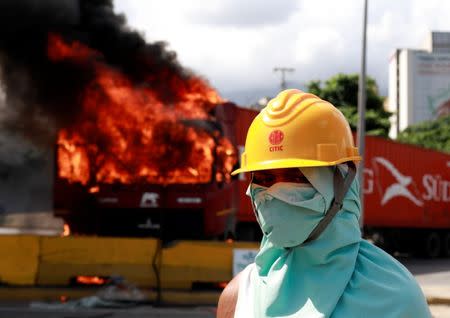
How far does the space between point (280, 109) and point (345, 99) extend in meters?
48.4

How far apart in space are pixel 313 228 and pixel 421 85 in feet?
422

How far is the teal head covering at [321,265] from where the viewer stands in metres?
1.61

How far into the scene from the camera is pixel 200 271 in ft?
37.5

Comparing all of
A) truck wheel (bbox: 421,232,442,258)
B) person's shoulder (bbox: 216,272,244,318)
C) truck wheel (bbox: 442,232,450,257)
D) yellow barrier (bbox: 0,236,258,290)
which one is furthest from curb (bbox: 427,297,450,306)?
truck wheel (bbox: 442,232,450,257)

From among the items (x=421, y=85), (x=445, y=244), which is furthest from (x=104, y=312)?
(x=421, y=85)

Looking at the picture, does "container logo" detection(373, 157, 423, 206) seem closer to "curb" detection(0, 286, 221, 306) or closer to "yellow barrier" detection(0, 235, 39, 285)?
"curb" detection(0, 286, 221, 306)

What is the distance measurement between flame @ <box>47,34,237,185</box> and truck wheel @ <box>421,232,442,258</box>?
591 inches

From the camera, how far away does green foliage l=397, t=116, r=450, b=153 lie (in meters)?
58.3

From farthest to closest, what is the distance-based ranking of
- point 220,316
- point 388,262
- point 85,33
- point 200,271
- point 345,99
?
point 345,99 < point 85,33 < point 200,271 < point 220,316 < point 388,262

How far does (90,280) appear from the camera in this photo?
11.6 m

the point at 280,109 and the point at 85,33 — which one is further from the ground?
the point at 85,33

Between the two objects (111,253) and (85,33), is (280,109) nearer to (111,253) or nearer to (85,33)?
(111,253)

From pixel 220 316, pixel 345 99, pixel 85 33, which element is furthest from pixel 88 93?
pixel 345 99

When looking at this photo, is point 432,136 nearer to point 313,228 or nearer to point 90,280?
point 90,280
